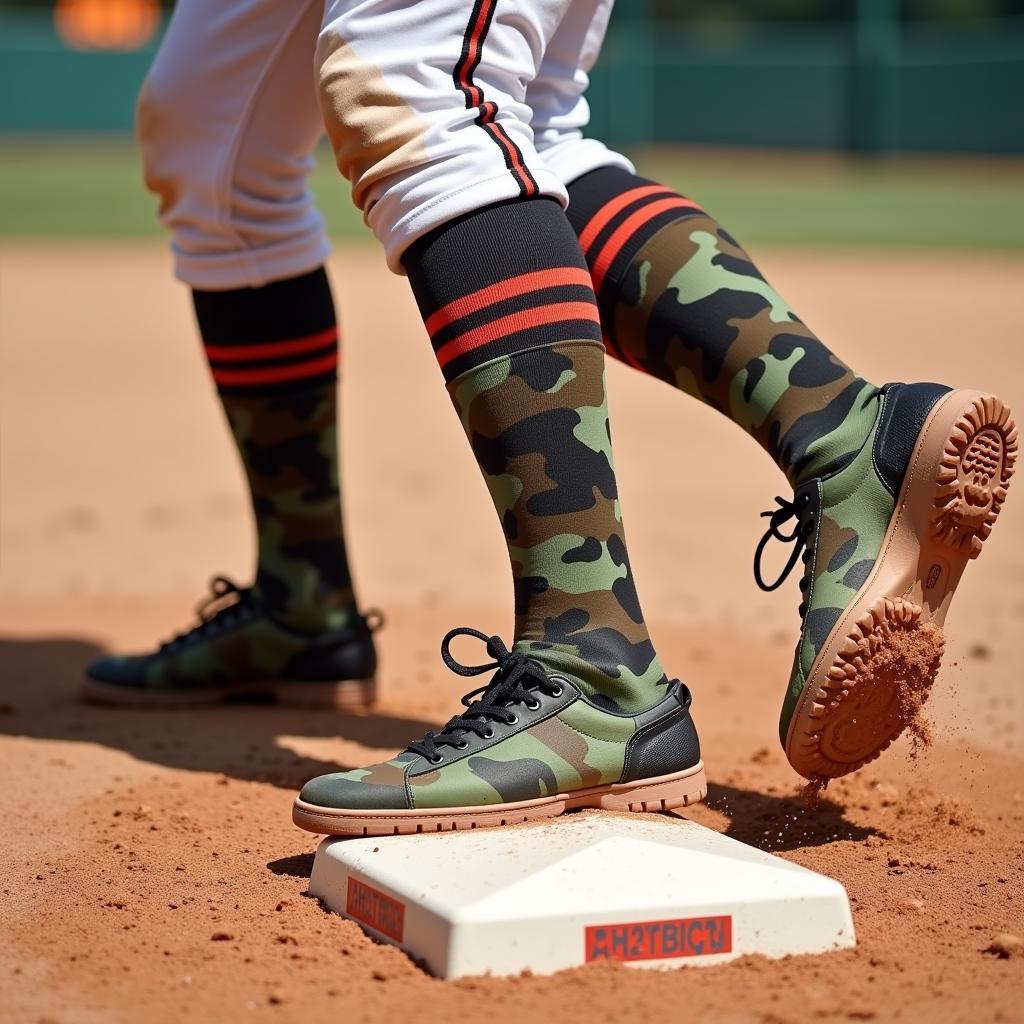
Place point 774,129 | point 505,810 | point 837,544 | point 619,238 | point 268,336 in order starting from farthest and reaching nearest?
point 774,129 < point 268,336 < point 619,238 < point 837,544 < point 505,810

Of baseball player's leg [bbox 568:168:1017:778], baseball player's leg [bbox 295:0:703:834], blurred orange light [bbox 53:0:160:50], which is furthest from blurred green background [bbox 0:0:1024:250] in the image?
baseball player's leg [bbox 295:0:703:834]

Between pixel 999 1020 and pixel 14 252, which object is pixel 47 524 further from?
pixel 14 252

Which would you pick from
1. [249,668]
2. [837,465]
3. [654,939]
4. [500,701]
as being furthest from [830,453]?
[249,668]

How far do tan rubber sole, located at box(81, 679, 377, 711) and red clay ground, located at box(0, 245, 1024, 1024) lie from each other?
0.04 m

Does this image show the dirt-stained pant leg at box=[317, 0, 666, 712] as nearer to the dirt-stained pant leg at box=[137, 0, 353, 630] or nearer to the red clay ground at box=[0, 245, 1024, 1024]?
the red clay ground at box=[0, 245, 1024, 1024]

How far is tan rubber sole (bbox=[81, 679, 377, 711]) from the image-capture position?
2277 millimetres

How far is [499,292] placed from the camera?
1535mm

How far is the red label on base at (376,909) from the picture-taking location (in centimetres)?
135

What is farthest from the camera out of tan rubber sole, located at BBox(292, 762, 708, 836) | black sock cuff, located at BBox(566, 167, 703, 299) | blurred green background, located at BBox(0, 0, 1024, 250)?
blurred green background, located at BBox(0, 0, 1024, 250)

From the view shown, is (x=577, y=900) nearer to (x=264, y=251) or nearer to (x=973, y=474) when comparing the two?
(x=973, y=474)

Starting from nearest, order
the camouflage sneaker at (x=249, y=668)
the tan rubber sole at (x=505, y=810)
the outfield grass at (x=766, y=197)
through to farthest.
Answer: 1. the tan rubber sole at (x=505, y=810)
2. the camouflage sneaker at (x=249, y=668)
3. the outfield grass at (x=766, y=197)

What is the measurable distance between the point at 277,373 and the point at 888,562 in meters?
0.95

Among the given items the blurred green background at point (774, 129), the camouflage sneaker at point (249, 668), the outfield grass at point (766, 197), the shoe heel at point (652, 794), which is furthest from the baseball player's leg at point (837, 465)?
the blurred green background at point (774, 129)

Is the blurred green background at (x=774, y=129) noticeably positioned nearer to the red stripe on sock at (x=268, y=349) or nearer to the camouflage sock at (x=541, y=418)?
the red stripe on sock at (x=268, y=349)
